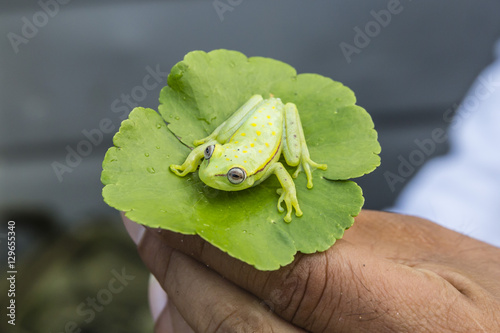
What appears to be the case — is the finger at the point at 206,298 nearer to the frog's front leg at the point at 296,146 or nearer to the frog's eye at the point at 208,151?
the frog's eye at the point at 208,151

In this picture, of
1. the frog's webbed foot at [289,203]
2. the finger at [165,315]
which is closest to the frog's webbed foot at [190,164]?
the frog's webbed foot at [289,203]

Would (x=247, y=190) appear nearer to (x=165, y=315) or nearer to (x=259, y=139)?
(x=259, y=139)

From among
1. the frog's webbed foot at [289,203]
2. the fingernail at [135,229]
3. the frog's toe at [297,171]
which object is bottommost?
the fingernail at [135,229]

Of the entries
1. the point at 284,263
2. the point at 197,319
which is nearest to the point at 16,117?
the point at 197,319

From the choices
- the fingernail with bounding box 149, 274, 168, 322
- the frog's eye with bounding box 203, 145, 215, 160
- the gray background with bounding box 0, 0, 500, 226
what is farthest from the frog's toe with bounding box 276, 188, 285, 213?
the gray background with bounding box 0, 0, 500, 226

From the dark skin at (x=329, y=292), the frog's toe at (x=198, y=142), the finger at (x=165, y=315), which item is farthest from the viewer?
the finger at (x=165, y=315)

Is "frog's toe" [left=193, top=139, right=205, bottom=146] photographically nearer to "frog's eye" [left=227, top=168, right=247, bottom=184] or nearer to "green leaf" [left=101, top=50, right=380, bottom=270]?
"green leaf" [left=101, top=50, right=380, bottom=270]

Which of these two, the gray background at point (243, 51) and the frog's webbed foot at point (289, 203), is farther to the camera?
the gray background at point (243, 51)
